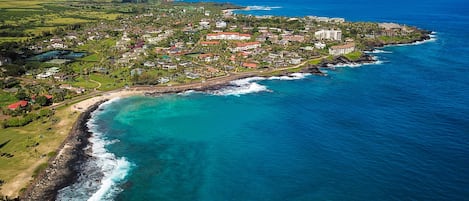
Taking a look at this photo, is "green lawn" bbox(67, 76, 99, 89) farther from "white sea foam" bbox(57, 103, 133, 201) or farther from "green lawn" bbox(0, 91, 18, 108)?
"white sea foam" bbox(57, 103, 133, 201)

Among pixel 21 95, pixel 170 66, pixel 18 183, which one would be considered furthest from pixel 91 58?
pixel 18 183

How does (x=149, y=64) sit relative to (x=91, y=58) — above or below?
below

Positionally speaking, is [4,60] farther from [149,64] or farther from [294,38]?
[294,38]

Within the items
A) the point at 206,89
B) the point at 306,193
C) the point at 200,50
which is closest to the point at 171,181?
the point at 306,193

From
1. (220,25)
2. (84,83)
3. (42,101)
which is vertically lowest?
(42,101)

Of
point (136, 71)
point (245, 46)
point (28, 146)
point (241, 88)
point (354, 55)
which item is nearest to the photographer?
point (28, 146)

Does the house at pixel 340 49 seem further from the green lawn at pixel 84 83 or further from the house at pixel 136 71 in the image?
the green lawn at pixel 84 83

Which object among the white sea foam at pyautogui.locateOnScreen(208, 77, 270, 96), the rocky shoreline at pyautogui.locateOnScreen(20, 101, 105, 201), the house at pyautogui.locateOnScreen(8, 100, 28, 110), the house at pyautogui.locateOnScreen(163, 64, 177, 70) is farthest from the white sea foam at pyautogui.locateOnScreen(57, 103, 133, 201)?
the house at pyautogui.locateOnScreen(163, 64, 177, 70)
